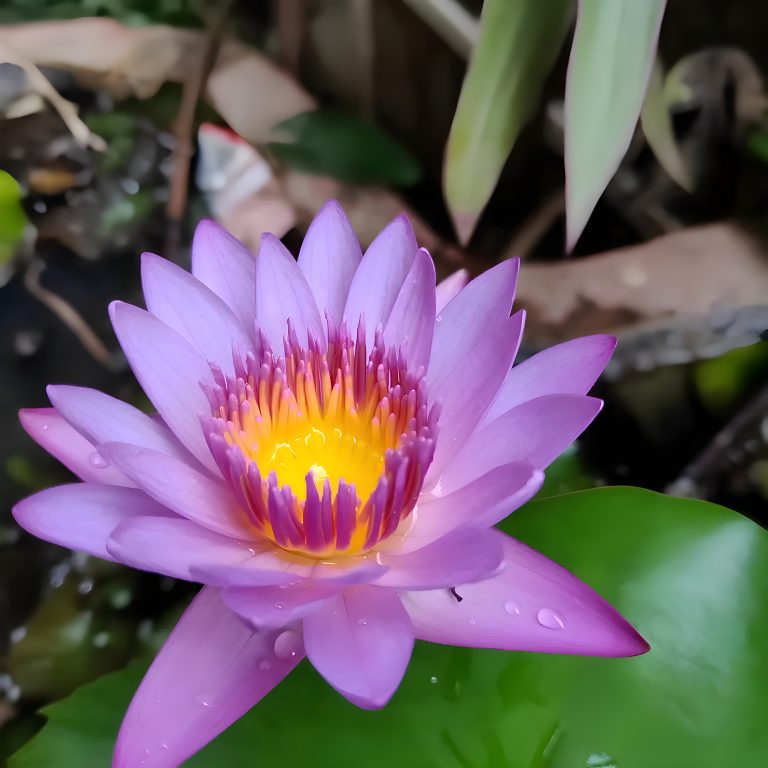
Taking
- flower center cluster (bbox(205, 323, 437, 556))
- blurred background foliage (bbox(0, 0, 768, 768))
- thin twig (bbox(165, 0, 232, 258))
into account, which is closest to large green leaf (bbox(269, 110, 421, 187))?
blurred background foliage (bbox(0, 0, 768, 768))

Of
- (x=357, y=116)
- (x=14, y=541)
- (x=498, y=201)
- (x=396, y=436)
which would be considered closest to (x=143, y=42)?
(x=357, y=116)

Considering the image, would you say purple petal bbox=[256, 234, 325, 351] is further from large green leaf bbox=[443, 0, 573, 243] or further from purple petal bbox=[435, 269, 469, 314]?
large green leaf bbox=[443, 0, 573, 243]

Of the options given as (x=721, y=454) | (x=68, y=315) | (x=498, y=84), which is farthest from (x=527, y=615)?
(x=68, y=315)

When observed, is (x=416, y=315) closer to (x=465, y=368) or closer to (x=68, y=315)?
(x=465, y=368)

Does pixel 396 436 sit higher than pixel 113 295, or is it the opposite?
pixel 396 436

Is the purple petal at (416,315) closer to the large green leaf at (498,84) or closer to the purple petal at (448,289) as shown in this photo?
the purple petal at (448,289)

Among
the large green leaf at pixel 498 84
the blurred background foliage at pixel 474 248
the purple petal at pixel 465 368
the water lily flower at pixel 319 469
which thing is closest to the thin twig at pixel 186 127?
the blurred background foliage at pixel 474 248

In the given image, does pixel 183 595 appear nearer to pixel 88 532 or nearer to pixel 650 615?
pixel 88 532
